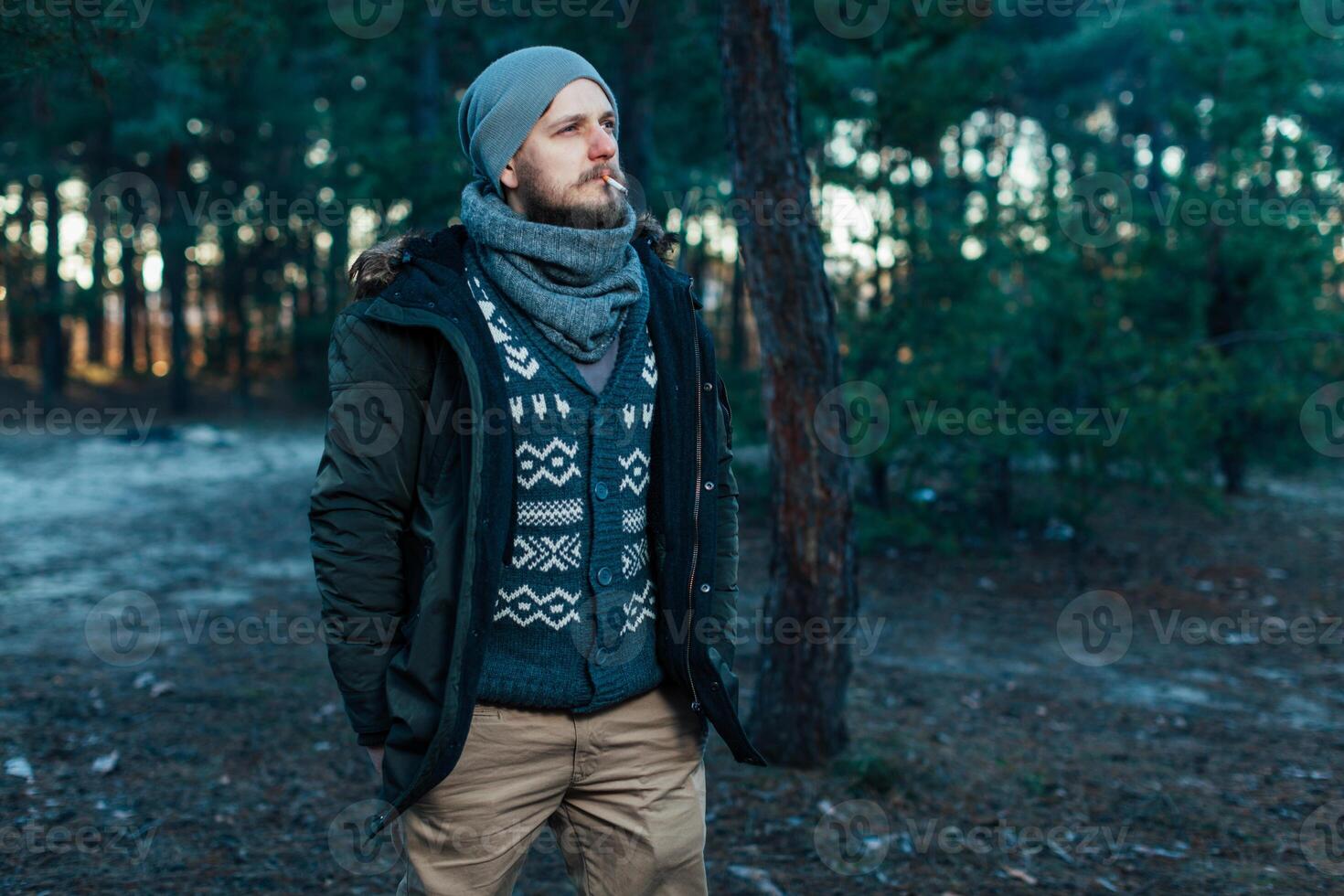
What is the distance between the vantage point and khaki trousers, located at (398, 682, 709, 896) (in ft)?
7.28

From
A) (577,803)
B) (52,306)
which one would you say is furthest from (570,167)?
(52,306)

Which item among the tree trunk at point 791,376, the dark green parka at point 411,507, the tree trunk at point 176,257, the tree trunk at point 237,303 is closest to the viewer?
the dark green parka at point 411,507

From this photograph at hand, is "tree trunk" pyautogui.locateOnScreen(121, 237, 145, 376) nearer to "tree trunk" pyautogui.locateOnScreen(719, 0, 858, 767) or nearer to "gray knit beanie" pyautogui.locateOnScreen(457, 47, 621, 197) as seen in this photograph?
"tree trunk" pyautogui.locateOnScreen(719, 0, 858, 767)

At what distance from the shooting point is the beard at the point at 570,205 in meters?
2.31

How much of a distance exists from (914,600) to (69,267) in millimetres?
29560

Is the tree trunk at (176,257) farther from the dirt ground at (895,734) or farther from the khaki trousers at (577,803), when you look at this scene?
the khaki trousers at (577,803)

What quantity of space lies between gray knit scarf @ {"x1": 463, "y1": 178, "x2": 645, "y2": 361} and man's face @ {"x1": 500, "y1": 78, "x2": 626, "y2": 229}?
0.13 ft

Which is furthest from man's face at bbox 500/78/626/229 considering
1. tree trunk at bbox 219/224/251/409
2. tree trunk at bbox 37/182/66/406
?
tree trunk at bbox 219/224/251/409

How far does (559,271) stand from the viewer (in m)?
2.30

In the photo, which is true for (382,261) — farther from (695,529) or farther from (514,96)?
(695,529)

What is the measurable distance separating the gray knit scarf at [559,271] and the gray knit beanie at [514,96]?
4.7 inches

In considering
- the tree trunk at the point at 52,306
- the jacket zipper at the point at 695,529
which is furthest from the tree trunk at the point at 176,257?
the jacket zipper at the point at 695,529

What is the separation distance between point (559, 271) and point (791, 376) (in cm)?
268

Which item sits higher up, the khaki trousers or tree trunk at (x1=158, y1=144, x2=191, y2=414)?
tree trunk at (x1=158, y1=144, x2=191, y2=414)
